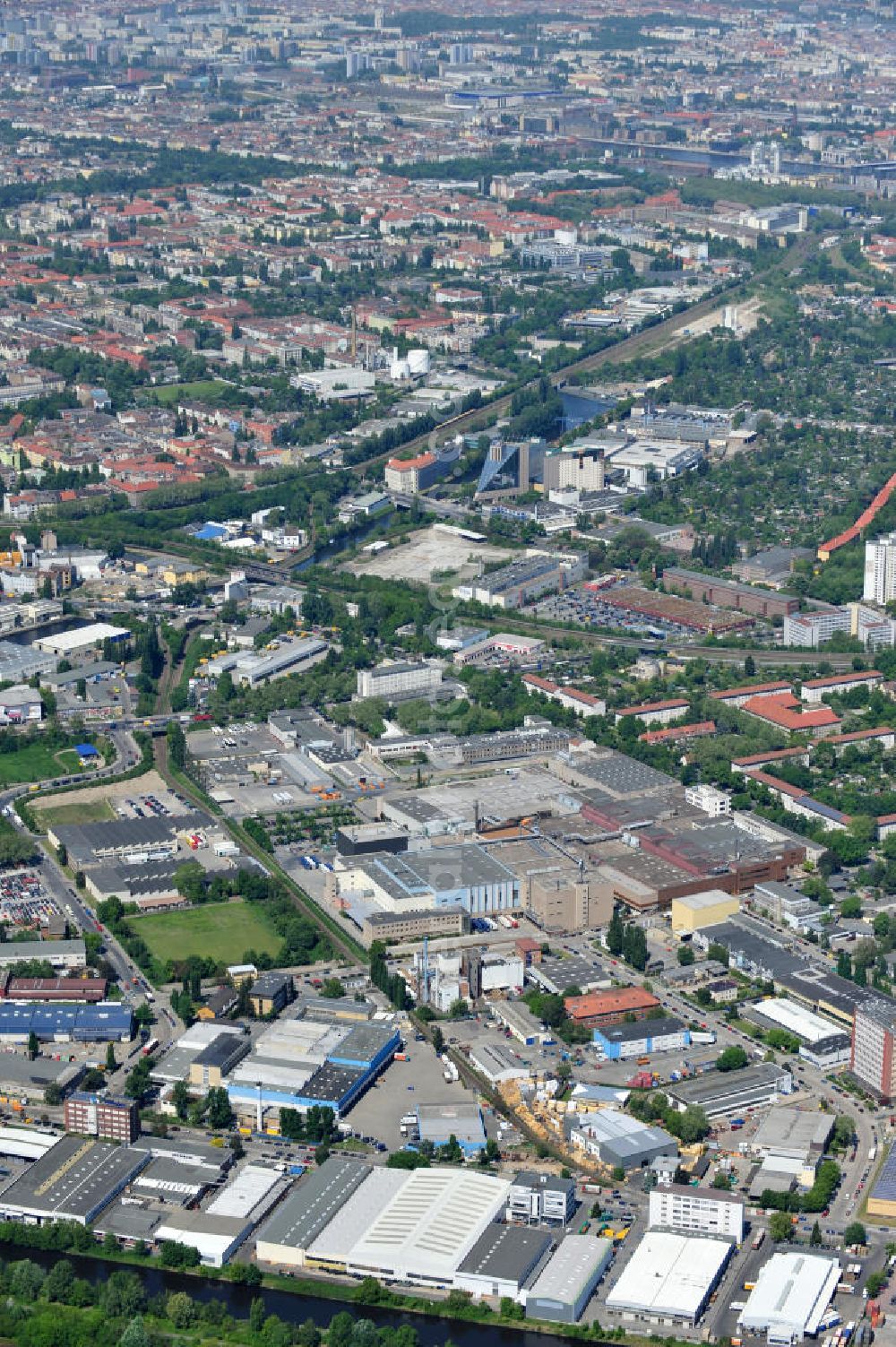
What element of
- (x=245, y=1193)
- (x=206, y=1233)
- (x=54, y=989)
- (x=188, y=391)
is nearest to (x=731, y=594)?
(x=54, y=989)

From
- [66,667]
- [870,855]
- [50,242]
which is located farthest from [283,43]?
[870,855]

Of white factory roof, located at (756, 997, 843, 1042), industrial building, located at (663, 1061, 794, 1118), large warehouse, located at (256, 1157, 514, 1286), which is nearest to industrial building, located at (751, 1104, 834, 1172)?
industrial building, located at (663, 1061, 794, 1118)

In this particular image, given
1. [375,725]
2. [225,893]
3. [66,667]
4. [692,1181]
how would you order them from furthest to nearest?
[66,667]
[375,725]
[225,893]
[692,1181]

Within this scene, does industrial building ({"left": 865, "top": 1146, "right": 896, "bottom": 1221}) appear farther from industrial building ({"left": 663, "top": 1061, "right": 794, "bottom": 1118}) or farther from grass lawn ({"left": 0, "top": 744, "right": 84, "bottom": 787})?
grass lawn ({"left": 0, "top": 744, "right": 84, "bottom": 787})

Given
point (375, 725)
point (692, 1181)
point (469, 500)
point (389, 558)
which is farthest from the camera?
point (469, 500)

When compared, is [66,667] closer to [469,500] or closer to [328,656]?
[328,656]

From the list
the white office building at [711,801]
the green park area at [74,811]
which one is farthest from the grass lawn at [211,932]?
the white office building at [711,801]

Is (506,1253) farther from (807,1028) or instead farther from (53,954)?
(53,954)
